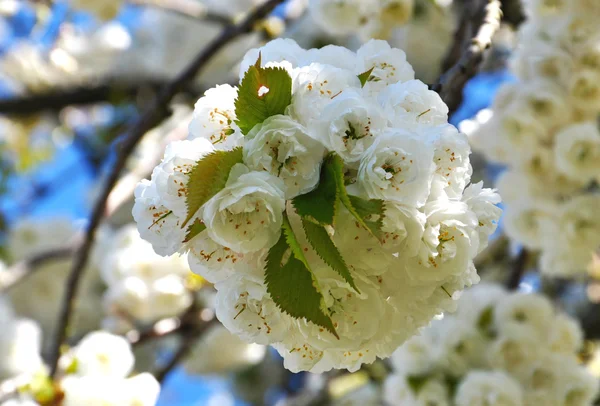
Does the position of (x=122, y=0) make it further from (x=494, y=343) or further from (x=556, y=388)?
(x=556, y=388)

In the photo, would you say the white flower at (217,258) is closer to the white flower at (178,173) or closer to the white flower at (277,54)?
the white flower at (178,173)

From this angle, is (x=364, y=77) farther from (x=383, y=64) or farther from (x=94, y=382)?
(x=94, y=382)

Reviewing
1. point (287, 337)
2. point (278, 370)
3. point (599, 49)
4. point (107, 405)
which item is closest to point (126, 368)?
point (107, 405)

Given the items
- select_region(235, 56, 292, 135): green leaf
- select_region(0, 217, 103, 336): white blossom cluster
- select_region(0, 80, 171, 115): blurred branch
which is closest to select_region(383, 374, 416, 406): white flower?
select_region(235, 56, 292, 135): green leaf

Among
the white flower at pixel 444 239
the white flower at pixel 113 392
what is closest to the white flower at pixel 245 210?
the white flower at pixel 444 239

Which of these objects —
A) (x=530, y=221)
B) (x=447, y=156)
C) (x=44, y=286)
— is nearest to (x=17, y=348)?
(x=44, y=286)

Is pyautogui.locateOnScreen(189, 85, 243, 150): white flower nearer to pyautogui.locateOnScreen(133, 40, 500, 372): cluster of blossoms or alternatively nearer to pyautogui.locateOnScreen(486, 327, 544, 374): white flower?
pyautogui.locateOnScreen(133, 40, 500, 372): cluster of blossoms
